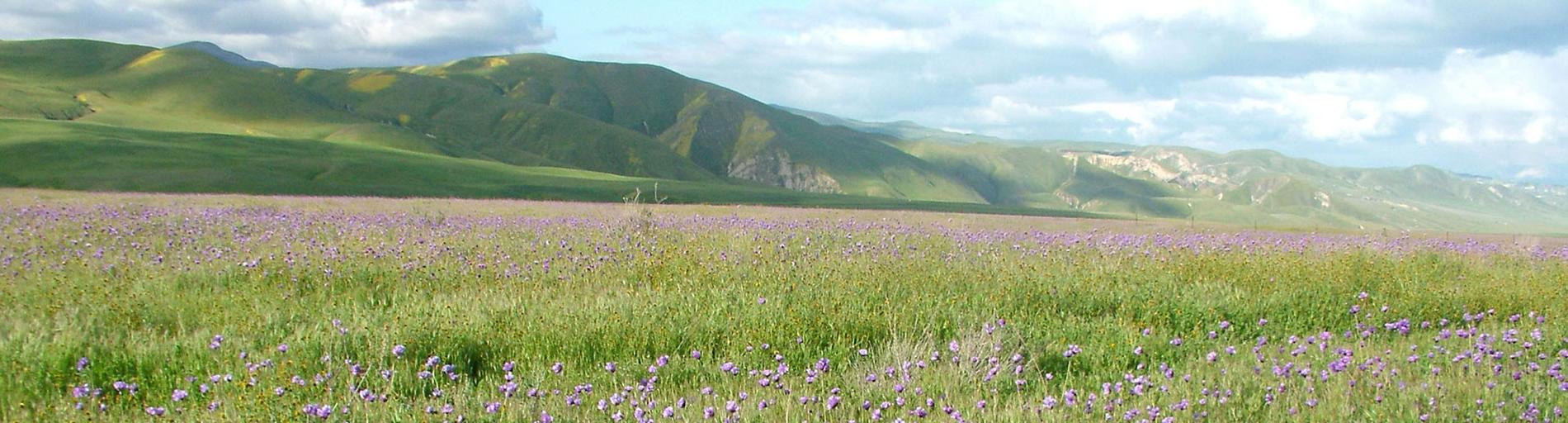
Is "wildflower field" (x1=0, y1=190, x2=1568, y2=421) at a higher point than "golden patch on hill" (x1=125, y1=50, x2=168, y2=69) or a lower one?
lower

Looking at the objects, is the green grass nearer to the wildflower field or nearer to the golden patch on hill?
the wildflower field

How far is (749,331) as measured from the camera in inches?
253

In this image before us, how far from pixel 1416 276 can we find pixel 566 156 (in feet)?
587

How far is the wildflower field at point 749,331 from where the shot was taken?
4.71 m

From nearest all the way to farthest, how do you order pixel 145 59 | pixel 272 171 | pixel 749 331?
pixel 749 331 → pixel 272 171 → pixel 145 59

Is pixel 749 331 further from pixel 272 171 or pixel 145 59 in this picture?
pixel 145 59

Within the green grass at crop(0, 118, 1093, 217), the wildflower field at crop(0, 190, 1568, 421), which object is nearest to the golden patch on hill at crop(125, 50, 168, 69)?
the green grass at crop(0, 118, 1093, 217)

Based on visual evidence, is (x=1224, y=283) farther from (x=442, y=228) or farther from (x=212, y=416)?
(x=442, y=228)

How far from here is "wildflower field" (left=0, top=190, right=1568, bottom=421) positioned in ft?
15.5

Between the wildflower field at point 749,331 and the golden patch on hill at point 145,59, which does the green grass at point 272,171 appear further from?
the golden patch on hill at point 145,59

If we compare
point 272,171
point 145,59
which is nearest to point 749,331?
point 272,171

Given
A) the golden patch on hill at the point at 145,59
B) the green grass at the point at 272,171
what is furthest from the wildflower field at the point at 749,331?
the golden patch on hill at the point at 145,59

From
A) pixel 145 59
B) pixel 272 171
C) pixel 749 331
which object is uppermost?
pixel 145 59

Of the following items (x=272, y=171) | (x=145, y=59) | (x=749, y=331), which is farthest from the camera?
(x=145, y=59)
